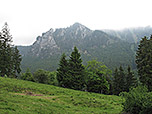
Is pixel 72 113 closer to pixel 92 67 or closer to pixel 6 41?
pixel 92 67

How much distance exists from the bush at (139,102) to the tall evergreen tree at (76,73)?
91.1 ft

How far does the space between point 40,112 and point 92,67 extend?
1263 inches

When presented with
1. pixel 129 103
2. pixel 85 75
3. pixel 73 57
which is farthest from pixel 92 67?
pixel 129 103

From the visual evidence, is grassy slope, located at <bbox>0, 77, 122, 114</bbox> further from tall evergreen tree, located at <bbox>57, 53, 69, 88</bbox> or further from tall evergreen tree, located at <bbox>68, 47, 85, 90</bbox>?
tall evergreen tree, located at <bbox>57, 53, 69, 88</bbox>

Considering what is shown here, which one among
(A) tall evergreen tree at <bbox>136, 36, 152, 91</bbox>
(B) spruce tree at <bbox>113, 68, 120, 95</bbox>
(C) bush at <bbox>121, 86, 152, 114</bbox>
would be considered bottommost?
(B) spruce tree at <bbox>113, 68, 120, 95</bbox>

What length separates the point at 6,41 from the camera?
4428cm

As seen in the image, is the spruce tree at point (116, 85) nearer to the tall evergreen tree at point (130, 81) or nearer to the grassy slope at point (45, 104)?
the tall evergreen tree at point (130, 81)

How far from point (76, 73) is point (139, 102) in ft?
98.9

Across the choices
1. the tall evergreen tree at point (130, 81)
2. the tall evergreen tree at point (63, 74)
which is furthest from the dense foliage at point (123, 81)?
the tall evergreen tree at point (63, 74)

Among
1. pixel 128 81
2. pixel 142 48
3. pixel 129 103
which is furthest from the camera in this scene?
pixel 128 81

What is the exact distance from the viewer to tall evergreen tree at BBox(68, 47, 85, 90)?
1577 inches

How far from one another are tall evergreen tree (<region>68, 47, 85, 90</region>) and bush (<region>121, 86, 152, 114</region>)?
91.1 ft

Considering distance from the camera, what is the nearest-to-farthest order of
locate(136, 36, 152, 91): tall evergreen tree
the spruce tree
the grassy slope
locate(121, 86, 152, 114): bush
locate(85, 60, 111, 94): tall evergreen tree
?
locate(121, 86, 152, 114): bush
the grassy slope
locate(136, 36, 152, 91): tall evergreen tree
locate(85, 60, 111, 94): tall evergreen tree
the spruce tree

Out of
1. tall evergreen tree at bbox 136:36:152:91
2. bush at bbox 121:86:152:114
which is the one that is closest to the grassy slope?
bush at bbox 121:86:152:114
